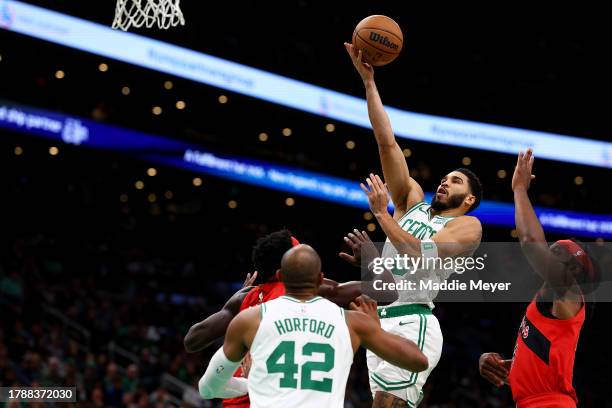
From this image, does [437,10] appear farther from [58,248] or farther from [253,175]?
[58,248]

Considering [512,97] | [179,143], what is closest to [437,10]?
[512,97]

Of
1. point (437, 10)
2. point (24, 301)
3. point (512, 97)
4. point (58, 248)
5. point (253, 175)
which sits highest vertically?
point (437, 10)

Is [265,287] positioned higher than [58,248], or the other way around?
[58,248]

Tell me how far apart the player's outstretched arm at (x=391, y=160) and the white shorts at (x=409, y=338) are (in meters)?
Result: 0.89

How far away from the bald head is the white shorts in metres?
1.82

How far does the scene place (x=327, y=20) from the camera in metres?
23.8

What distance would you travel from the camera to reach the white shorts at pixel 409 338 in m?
5.82

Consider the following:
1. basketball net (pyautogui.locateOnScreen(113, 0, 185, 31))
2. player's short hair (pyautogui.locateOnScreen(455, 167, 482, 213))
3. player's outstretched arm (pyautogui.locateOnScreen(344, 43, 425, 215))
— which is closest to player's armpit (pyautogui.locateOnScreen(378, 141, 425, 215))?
player's outstretched arm (pyautogui.locateOnScreen(344, 43, 425, 215))

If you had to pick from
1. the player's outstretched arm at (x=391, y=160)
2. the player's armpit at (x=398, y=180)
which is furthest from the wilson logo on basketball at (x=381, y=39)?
the player's armpit at (x=398, y=180)

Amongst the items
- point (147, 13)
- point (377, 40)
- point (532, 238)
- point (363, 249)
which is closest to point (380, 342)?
point (363, 249)

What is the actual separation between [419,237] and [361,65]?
59.0 inches

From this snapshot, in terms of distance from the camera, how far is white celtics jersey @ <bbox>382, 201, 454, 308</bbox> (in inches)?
236

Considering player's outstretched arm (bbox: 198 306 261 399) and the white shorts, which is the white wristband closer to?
the white shorts

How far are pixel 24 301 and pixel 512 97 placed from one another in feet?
51.0
